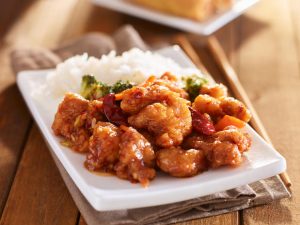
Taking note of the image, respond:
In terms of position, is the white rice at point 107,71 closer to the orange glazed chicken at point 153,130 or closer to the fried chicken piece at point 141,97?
the orange glazed chicken at point 153,130

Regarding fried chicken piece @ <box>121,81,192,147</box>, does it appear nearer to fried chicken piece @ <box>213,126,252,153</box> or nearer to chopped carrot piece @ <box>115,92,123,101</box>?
chopped carrot piece @ <box>115,92,123,101</box>

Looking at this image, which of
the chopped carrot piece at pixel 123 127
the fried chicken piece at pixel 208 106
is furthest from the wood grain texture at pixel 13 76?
the fried chicken piece at pixel 208 106

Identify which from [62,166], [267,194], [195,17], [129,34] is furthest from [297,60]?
[62,166]

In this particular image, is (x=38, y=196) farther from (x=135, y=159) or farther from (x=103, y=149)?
→ (x=135, y=159)

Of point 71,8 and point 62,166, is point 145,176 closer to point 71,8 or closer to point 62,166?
point 62,166

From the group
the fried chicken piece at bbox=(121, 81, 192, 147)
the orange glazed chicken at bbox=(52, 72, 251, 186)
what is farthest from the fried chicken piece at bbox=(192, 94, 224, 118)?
the fried chicken piece at bbox=(121, 81, 192, 147)

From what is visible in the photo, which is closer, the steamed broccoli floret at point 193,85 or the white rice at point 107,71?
the steamed broccoli floret at point 193,85
